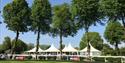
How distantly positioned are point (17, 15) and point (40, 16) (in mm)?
5037

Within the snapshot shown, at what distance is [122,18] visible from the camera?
50.0 metres

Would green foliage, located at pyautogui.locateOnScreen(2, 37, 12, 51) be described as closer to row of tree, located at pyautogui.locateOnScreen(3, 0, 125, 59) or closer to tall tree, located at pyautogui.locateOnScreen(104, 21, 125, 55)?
tall tree, located at pyautogui.locateOnScreen(104, 21, 125, 55)

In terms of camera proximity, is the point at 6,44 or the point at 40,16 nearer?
the point at 40,16

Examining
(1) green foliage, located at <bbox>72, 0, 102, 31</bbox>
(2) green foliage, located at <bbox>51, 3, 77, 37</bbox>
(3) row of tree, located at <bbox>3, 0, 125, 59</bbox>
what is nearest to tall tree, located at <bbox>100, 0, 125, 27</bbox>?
(1) green foliage, located at <bbox>72, 0, 102, 31</bbox>

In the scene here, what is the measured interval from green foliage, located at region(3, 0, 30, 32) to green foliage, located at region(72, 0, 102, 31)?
41.0 feet

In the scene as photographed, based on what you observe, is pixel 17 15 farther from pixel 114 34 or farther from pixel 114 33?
pixel 114 34

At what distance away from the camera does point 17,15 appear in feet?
225

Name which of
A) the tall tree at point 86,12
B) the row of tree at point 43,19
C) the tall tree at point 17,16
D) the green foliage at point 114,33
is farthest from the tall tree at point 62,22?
the green foliage at point 114,33

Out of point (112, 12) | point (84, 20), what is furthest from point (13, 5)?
point (112, 12)

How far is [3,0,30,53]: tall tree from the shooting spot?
224 ft

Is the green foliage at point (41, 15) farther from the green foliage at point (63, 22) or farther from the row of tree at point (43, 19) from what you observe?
the green foliage at point (63, 22)

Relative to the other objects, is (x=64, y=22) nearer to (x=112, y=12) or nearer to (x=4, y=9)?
(x=4, y=9)

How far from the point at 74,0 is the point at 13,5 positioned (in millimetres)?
15461

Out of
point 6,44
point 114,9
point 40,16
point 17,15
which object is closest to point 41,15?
point 40,16
